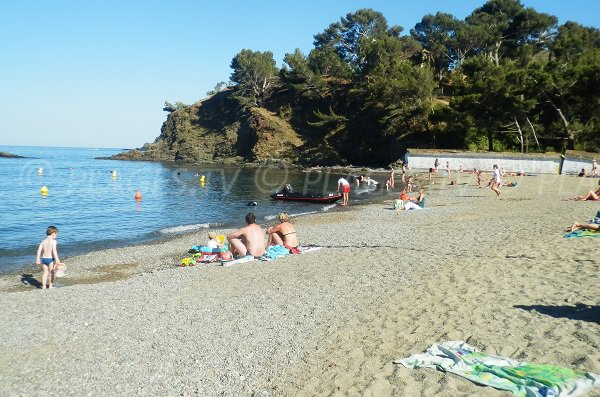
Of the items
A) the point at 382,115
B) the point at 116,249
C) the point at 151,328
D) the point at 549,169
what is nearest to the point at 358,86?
the point at 382,115

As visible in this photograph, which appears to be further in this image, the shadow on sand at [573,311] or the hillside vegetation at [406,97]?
the hillside vegetation at [406,97]

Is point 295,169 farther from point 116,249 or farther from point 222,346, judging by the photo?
point 222,346

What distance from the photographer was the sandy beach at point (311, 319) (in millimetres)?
5953

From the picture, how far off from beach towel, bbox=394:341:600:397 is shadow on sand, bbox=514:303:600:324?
6.29ft

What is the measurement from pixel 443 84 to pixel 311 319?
80.2 meters

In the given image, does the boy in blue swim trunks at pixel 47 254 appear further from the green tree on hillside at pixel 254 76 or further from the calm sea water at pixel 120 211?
the green tree on hillside at pixel 254 76

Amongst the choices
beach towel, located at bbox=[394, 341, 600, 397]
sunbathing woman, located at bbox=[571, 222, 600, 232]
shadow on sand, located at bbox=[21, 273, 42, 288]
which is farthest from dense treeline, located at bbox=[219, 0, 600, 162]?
shadow on sand, located at bbox=[21, 273, 42, 288]

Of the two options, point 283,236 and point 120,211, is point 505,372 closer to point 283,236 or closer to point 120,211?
point 283,236

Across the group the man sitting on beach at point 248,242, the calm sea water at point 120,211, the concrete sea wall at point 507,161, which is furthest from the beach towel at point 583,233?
the concrete sea wall at point 507,161

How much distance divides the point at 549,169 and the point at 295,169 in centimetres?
3627

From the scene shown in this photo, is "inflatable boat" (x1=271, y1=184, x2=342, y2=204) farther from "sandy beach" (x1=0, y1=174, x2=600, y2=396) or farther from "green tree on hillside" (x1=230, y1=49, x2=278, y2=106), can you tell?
"green tree on hillside" (x1=230, y1=49, x2=278, y2=106)

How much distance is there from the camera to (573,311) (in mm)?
7227

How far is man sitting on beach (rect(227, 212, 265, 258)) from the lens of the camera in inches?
531

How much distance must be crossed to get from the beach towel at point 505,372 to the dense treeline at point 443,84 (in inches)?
1792
